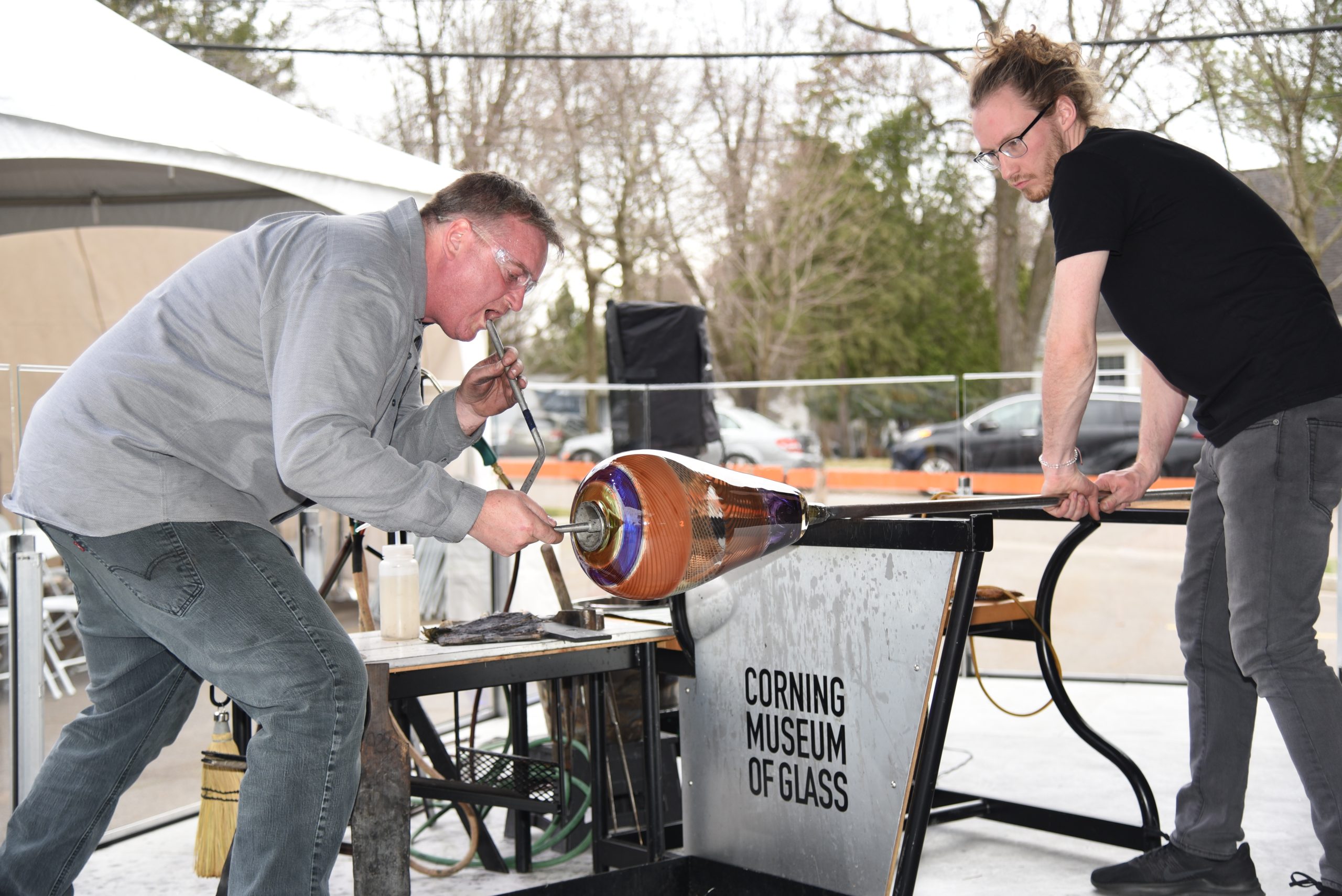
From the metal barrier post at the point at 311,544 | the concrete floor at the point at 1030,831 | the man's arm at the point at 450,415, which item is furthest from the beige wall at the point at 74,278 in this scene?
the man's arm at the point at 450,415

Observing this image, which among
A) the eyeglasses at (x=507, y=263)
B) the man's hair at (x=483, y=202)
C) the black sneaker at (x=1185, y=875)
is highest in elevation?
the man's hair at (x=483, y=202)

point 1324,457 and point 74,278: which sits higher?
point 74,278

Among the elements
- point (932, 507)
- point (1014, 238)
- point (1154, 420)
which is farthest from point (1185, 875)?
point (1014, 238)

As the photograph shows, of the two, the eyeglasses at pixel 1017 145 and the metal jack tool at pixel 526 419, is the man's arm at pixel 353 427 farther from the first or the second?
the eyeglasses at pixel 1017 145

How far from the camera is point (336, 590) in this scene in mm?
5930

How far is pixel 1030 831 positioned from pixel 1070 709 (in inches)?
22.4

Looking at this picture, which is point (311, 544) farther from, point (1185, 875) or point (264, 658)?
point (1185, 875)

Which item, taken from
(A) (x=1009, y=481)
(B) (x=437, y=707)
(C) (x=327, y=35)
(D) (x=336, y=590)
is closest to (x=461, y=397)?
(B) (x=437, y=707)

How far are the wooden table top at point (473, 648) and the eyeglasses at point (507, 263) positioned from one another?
761mm

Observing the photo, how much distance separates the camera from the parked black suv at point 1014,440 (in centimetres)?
758

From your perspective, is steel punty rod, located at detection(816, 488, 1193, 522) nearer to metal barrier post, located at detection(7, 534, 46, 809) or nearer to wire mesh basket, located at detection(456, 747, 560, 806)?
wire mesh basket, located at detection(456, 747, 560, 806)

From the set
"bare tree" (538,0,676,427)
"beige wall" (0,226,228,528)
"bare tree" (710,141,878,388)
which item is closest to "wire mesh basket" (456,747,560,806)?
"beige wall" (0,226,228,528)

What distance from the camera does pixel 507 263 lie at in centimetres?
207

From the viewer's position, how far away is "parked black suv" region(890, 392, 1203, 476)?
24.9 ft
